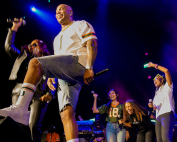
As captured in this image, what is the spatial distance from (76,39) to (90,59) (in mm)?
354

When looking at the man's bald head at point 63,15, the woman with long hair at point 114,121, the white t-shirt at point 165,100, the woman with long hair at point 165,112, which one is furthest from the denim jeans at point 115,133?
the man's bald head at point 63,15

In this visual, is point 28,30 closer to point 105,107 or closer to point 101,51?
point 101,51

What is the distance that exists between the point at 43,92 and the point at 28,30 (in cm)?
389

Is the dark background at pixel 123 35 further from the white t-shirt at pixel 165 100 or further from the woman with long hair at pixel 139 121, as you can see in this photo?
the white t-shirt at pixel 165 100

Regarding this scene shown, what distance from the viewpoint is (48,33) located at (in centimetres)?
686

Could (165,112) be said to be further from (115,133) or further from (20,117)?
(20,117)

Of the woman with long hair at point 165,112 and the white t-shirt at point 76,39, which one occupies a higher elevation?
the white t-shirt at point 76,39

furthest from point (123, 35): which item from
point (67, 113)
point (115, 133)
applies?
point (67, 113)

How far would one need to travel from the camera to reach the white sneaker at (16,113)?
1234mm

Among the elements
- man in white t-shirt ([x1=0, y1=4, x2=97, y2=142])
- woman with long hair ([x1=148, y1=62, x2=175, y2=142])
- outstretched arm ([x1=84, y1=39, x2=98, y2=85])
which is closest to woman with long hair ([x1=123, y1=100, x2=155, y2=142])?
woman with long hair ([x1=148, y1=62, x2=175, y2=142])

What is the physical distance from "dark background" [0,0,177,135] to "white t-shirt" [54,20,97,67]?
14.0 feet

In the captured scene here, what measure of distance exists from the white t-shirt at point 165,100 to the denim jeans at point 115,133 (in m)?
1.12

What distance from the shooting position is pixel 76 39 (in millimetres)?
1888

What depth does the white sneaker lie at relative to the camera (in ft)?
4.05
